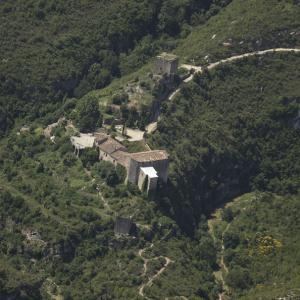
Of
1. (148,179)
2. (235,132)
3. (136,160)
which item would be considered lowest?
(235,132)

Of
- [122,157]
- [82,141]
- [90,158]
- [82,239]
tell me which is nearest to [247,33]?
[82,141]

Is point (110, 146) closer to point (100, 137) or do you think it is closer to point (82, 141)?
point (100, 137)

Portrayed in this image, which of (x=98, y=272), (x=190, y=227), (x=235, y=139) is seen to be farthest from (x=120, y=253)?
(x=235, y=139)

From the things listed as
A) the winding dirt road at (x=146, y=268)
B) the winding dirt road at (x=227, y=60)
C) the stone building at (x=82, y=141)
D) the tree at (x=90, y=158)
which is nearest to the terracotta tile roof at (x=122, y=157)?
the tree at (x=90, y=158)

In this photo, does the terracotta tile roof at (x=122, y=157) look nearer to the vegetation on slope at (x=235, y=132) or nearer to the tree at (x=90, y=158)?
the tree at (x=90, y=158)

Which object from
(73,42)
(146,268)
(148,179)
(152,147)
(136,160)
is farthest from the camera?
(73,42)

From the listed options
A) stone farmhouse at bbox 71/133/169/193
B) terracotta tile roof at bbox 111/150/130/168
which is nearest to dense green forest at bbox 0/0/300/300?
terracotta tile roof at bbox 111/150/130/168
